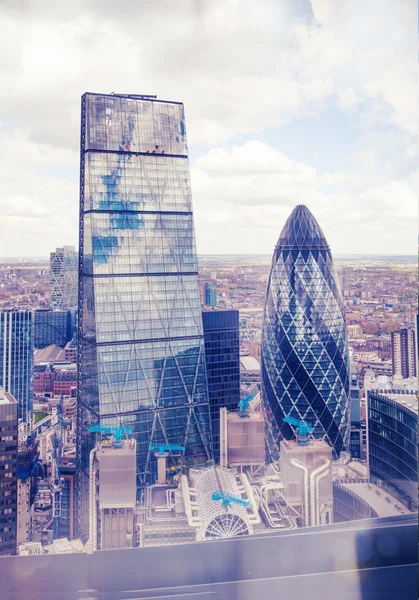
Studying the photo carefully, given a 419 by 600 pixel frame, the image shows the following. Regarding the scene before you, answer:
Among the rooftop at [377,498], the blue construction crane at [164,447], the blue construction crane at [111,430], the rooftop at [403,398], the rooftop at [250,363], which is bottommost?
the rooftop at [377,498]

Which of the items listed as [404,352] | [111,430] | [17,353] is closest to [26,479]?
[111,430]

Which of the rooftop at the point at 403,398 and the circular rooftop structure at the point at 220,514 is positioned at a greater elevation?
the rooftop at the point at 403,398

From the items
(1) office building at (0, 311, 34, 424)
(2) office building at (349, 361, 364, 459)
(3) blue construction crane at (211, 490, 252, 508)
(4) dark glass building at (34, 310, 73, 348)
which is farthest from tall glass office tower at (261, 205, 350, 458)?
(3) blue construction crane at (211, 490, 252, 508)

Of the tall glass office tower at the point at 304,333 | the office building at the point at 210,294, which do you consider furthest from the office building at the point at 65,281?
the tall glass office tower at the point at 304,333

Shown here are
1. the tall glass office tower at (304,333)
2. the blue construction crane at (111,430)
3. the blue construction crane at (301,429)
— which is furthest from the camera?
the tall glass office tower at (304,333)

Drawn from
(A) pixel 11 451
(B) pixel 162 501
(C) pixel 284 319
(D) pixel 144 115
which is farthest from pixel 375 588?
(C) pixel 284 319

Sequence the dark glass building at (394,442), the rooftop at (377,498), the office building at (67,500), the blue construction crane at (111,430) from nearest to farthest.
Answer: the office building at (67,500)
the rooftop at (377,498)
the dark glass building at (394,442)
the blue construction crane at (111,430)

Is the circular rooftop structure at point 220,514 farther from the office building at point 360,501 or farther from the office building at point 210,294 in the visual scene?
the office building at point 210,294

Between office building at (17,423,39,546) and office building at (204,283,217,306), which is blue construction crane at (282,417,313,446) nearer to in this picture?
office building at (204,283,217,306)

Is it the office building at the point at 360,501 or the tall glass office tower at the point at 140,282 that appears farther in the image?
the tall glass office tower at the point at 140,282
